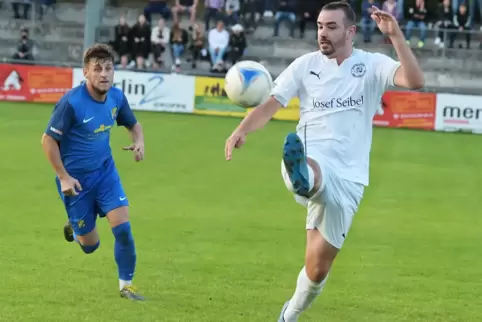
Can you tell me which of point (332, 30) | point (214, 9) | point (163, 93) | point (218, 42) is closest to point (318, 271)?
point (332, 30)

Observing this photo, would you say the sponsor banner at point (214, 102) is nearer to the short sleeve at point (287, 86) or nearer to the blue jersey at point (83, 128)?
the blue jersey at point (83, 128)

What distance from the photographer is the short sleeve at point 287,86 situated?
6.85m

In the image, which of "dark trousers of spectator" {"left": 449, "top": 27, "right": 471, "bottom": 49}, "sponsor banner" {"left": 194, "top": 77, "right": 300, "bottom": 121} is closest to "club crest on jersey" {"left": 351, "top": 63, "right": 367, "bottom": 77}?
"sponsor banner" {"left": 194, "top": 77, "right": 300, "bottom": 121}

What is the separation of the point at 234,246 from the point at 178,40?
1955cm

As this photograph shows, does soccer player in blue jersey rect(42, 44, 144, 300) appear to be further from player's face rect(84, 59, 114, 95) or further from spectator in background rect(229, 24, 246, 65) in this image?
spectator in background rect(229, 24, 246, 65)

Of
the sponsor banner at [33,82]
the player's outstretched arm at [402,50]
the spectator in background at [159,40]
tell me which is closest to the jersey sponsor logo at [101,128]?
the player's outstretched arm at [402,50]

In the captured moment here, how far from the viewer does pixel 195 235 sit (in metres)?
11.3

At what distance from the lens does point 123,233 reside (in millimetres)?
8188

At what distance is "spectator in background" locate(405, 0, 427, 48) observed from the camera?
1148 inches

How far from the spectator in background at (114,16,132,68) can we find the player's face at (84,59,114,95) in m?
21.0

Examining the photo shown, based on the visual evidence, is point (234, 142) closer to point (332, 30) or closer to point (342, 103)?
point (342, 103)

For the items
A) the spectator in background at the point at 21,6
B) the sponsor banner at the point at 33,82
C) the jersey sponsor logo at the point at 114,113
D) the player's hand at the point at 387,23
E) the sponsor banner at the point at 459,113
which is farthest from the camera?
the spectator in background at the point at 21,6

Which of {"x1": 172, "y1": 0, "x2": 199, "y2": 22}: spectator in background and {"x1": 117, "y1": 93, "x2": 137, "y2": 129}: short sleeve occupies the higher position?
{"x1": 172, "y1": 0, "x2": 199, "y2": 22}: spectator in background

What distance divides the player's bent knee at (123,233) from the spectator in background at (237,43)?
21.2 m
